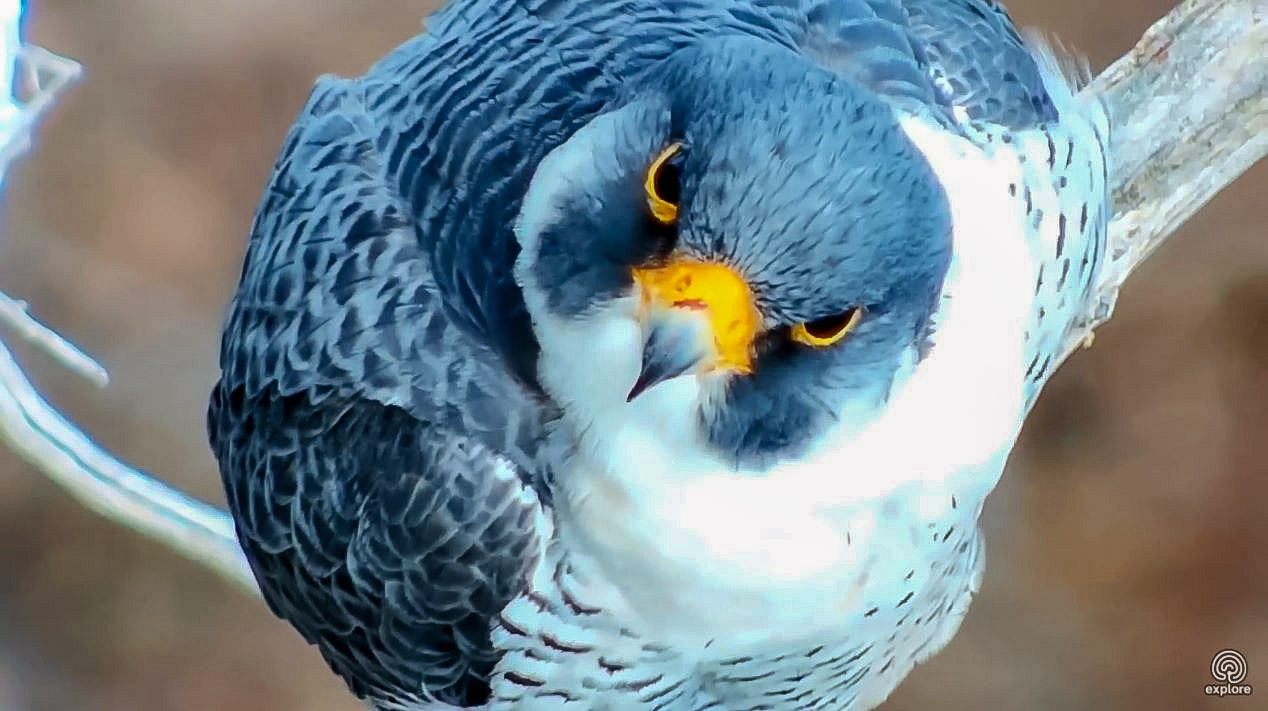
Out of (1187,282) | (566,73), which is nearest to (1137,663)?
(1187,282)

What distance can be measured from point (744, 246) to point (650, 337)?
70mm

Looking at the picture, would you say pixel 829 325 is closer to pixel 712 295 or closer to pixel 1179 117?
pixel 712 295

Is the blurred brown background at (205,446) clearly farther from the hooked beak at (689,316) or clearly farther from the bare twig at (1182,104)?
the hooked beak at (689,316)

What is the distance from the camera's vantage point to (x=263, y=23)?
2.41 metres

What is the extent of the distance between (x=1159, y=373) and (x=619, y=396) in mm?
1631

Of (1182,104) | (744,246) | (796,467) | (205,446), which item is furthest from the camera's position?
(205,446)

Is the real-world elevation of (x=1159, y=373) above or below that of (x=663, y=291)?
below

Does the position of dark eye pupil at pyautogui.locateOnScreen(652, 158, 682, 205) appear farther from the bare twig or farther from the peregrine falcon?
the bare twig

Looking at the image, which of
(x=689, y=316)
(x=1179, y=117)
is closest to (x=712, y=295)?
(x=689, y=316)

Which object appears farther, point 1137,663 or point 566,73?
point 1137,663

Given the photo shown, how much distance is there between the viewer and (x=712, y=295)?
66 cm

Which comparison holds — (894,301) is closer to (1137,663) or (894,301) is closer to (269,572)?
(269,572)

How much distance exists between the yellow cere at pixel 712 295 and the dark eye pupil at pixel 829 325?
1.3 inches

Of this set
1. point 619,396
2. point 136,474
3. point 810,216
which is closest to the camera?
point 810,216
